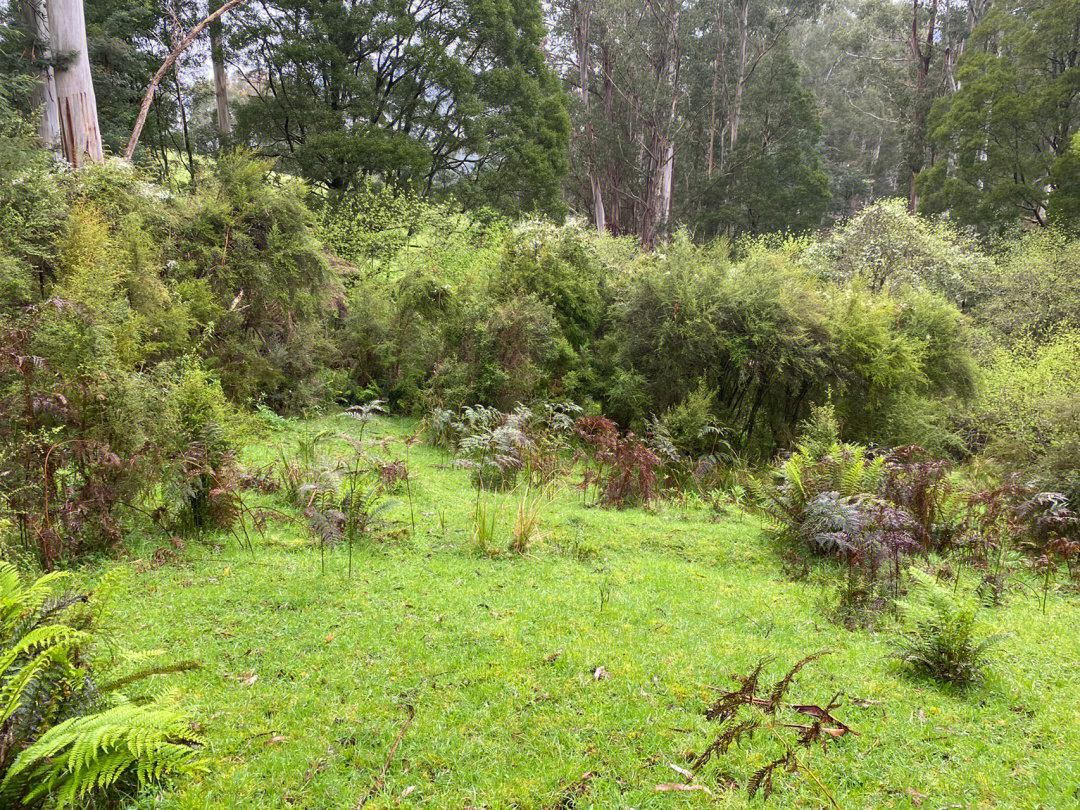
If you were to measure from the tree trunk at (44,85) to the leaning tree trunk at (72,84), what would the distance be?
88 mm

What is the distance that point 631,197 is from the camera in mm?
31406

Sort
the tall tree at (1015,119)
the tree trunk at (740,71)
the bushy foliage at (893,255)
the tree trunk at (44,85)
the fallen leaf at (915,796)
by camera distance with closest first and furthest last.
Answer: the fallen leaf at (915,796), the tree trunk at (44,85), the bushy foliage at (893,255), the tall tree at (1015,119), the tree trunk at (740,71)

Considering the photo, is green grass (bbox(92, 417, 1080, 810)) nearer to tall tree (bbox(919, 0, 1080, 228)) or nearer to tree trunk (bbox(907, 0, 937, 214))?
tall tree (bbox(919, 0, 1080, 228))

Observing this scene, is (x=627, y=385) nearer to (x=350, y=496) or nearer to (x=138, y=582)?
(x=350, y=496)

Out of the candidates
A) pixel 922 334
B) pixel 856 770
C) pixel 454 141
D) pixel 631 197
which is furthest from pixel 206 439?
pixel 631 197

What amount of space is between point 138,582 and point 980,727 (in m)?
5.43

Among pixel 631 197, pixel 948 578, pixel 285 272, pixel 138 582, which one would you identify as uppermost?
pixel 631 197

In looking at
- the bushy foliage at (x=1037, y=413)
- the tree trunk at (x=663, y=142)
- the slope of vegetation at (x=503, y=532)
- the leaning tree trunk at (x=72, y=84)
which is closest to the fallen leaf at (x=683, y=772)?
the slope of vegetation at (x=503, y=532)

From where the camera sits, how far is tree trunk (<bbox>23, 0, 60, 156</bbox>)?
1047 cm

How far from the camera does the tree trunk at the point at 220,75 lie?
63.7ft

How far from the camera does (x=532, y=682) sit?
3.46 m

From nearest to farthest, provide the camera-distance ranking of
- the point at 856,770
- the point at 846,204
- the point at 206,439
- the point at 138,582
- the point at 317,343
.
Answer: the point at 856,770 → the point at 138,582 → the point at 206,439 → the point at 317,343 → the point at 846,204

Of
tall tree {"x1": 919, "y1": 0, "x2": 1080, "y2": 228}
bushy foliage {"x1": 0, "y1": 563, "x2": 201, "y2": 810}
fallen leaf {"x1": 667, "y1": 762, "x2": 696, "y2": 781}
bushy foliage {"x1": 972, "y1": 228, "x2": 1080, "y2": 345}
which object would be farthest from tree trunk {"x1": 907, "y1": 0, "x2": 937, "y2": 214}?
bushy foliage {"x1": 0, "y1": 563, "x2": 201, "y2": 810}

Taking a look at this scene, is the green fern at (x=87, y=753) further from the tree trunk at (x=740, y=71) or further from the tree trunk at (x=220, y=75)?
the tree trunk at (x=740, y=71)
